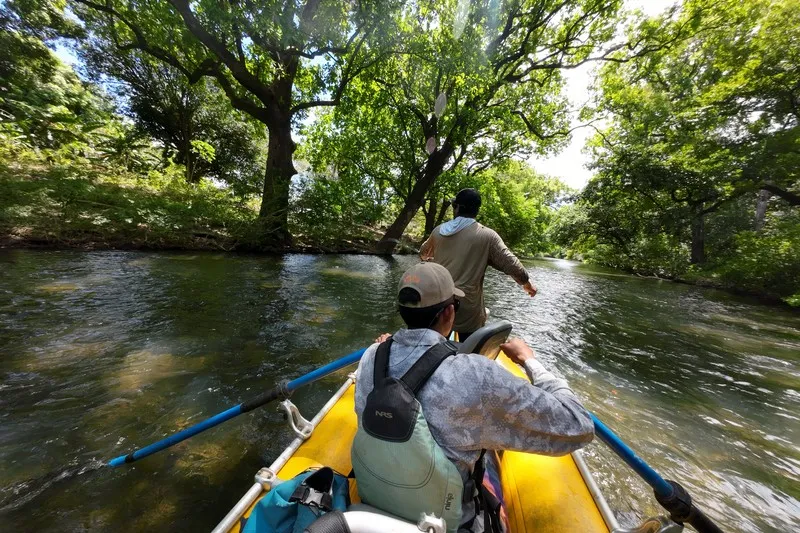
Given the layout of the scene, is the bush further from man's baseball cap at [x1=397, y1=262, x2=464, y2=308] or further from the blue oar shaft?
man's baseball cap at [x1=397, y1=262, x2=464, y2=308]

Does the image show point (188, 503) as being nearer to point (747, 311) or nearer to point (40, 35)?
point (747, 311)

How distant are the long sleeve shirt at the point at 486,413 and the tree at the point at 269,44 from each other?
10.4 m

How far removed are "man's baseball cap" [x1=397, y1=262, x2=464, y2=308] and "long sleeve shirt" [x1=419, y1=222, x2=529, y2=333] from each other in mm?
1677

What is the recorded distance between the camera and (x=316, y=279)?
32.1ft

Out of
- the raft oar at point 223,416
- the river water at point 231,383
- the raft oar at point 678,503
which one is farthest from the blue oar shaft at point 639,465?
the raft oar at point 223,416

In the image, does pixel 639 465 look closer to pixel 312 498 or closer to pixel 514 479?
pixel 514 479

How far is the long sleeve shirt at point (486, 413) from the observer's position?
112 cm

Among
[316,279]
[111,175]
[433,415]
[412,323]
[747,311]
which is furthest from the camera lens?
[111,175]

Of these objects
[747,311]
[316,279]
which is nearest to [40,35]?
[316,279]

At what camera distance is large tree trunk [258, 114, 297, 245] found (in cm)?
1260

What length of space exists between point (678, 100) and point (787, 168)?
5968 millimetres

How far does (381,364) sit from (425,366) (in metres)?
A: 0.18

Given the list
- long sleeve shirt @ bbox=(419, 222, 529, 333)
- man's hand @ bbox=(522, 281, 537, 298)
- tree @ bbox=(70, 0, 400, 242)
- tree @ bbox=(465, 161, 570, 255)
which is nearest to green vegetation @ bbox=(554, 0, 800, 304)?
tree @ bbox=(465, 161, 570, 255)

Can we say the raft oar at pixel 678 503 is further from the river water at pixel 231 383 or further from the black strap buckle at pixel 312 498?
the black strap buckle at pixel 312 498
